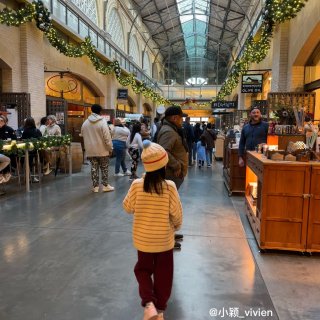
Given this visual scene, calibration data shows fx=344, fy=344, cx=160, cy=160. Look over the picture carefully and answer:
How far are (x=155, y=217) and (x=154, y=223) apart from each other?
0.04 m

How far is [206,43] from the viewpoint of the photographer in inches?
1305

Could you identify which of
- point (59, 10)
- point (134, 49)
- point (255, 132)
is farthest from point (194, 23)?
point (255, 132)

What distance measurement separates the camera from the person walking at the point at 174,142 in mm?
3703

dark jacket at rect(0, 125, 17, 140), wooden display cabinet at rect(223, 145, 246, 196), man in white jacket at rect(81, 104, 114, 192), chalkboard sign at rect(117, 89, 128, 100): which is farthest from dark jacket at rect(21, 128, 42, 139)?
chalkboard sign at rect(117, 89, 128, 100)

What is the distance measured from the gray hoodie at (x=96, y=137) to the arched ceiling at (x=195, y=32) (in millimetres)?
15278

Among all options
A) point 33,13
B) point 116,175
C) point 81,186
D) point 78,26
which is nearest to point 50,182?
point 81,186

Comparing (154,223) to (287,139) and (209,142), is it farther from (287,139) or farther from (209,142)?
(209,142)

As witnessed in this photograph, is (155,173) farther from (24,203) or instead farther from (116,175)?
(116,175)

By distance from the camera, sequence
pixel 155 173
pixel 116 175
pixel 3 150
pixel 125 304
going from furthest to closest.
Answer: pixel 116 175 < pixel 3 150 < pixel 125 304 < pixel 155 173

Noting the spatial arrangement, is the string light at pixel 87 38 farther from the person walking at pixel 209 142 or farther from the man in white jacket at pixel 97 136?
the man in white jacket at pixel 97 136

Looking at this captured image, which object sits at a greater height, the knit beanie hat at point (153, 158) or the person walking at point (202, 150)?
the knit beanie hat at point (153, 158)

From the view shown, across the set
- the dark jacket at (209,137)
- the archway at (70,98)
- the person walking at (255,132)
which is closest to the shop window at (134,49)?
the archway at (70,98)

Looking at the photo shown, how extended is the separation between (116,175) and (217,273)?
20.0ft

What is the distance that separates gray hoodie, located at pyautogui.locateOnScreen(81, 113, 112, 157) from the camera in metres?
6.94
